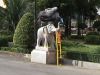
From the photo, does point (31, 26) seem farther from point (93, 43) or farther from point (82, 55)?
point (93, 43)

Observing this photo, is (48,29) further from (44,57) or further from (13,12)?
(13,12)

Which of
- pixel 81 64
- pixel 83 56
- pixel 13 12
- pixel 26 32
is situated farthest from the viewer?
pixel 13 12

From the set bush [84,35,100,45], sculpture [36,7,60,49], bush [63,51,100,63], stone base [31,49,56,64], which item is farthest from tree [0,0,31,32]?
bush [63,51,100,63]

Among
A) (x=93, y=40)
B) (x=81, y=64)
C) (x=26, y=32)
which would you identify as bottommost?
(x=81, y=64)

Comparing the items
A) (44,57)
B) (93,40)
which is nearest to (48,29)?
(44,57)

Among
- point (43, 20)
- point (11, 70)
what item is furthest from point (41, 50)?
point (11, 70)

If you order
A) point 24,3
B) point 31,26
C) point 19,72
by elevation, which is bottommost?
point 19,72

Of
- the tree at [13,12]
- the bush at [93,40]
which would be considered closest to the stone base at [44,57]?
the tree at [13,12]

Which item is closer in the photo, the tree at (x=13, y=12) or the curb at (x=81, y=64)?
the curb at (x=81, y=64)

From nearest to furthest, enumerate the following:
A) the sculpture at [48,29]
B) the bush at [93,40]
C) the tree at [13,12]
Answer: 1. the sculpture at [48,29]
2. the tree at [13,12]
3. the bush at [93,40]

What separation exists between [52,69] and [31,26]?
210 inches

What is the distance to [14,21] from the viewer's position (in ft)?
74.7

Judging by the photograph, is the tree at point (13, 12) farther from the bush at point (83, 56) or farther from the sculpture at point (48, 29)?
the bush at point (83, 56)

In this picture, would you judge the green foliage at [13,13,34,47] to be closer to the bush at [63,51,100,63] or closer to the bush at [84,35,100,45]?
the bush at [63,51,100,63]
